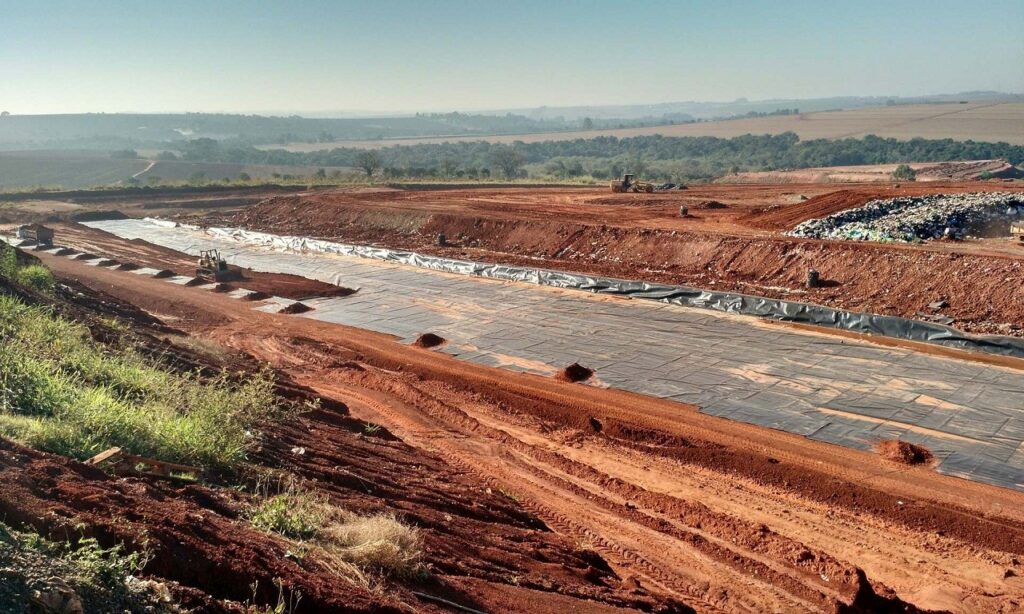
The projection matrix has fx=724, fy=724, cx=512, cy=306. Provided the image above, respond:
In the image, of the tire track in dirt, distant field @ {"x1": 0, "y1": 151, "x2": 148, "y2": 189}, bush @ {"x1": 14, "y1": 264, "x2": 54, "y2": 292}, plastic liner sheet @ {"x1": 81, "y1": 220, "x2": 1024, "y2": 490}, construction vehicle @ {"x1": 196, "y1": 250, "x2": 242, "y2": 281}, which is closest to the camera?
the tire track in dirt

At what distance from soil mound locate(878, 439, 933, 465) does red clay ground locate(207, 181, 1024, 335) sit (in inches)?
250

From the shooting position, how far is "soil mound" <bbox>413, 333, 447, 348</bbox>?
56.6 ft

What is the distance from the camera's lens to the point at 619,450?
11586 millimetres

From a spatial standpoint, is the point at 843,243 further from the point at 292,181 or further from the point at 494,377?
the point at 292,181

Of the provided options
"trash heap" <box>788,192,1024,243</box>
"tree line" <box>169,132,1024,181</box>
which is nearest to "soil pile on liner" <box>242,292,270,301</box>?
"trash heap" <box>788,192,1024,243</box>

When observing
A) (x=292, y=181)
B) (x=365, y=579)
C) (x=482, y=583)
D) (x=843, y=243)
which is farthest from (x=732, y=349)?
(x=292, y=181)

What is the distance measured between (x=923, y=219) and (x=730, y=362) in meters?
12.0

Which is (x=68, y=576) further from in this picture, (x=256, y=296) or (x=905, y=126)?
(x=905, y=126)

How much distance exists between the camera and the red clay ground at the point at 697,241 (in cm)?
1783

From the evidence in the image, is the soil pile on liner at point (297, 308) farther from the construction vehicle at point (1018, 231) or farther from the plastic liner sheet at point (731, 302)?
the construction vehicle at point (1018, 231)

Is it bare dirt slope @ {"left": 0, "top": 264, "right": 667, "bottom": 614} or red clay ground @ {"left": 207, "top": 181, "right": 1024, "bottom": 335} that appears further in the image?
red clay ground @ {"left": 207, "top": 181, "right": 1024, "bottom": 335}

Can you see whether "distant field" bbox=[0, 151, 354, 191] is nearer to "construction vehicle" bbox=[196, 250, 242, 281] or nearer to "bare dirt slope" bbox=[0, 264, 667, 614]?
"construction vehicle" bbox=[196, 250, 242, 281]

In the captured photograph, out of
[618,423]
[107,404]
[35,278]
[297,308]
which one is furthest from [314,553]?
[297,308]

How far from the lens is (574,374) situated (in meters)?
14.7
